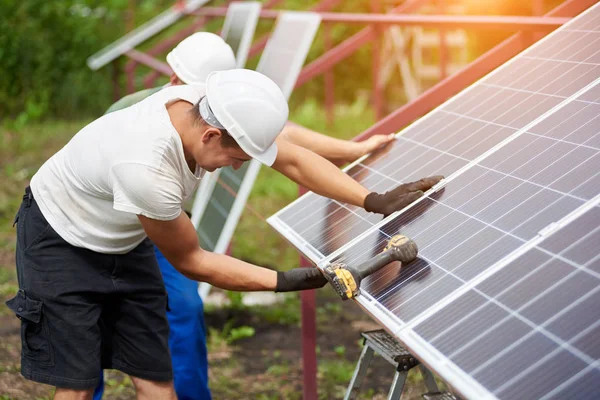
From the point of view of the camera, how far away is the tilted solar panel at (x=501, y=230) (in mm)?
2402

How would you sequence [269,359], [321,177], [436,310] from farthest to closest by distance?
1. [269,359]
2. [321,177]
3. [436,310]

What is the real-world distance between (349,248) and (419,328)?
82 centimetres

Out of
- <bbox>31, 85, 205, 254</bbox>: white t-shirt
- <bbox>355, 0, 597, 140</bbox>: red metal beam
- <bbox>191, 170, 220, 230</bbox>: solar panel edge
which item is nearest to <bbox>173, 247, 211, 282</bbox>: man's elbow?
<bbox>31, 85, 205, 254</bbox>: white t-shirt

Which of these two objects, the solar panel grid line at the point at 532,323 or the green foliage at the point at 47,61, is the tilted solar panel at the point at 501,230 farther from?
the green foliage at the point at 47,61

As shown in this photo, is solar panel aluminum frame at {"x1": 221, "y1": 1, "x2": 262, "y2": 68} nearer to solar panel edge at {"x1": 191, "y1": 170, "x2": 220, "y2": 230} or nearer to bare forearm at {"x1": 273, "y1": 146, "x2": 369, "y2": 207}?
solar panel edge at {"x1": 191, "y1": 170, "x2": 220, "y2": 230}

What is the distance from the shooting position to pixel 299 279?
343cm

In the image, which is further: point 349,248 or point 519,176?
point 349,248

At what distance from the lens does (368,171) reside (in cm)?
414

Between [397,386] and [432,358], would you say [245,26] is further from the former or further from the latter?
[432,358]

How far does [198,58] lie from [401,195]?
1698mm

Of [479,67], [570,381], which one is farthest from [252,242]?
[570,381]

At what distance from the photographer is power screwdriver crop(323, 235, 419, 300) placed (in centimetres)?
308

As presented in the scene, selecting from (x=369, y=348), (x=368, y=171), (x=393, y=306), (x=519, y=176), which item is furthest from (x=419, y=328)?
(x=368, y=171)

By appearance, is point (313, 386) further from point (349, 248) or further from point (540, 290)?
point (540, 290)
